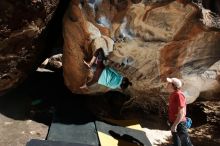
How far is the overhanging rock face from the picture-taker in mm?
7496

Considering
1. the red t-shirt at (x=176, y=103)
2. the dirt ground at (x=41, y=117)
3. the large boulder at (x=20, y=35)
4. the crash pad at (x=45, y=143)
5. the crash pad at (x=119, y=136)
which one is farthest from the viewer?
the crash pad at (x=119, y=136)

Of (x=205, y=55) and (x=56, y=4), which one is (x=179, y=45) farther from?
(x=56, y=4)

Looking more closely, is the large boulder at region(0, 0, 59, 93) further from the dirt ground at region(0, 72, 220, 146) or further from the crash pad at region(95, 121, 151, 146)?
the crash pad at region(95, 121, 151, 146)

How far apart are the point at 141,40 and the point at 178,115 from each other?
191 centimetres

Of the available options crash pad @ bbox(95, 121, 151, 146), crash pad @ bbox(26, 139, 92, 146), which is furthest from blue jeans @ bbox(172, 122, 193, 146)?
crash pad @ bbox(26, 139, 92, 146)

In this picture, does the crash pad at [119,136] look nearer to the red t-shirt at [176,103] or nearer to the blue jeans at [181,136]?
the blue jeans at [181,136]

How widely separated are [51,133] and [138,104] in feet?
8.65

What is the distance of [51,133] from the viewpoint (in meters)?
7.21

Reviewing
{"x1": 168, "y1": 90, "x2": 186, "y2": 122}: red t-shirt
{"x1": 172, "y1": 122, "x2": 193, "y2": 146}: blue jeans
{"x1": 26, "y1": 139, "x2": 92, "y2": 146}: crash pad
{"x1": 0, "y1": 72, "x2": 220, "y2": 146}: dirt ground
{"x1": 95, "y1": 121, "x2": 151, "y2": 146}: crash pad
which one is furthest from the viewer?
{"x1": 95, "y1": 121, "x2": 151, "y2": 146}: crash pad

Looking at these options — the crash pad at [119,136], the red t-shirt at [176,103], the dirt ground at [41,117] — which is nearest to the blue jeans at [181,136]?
the red t-shirt at [176,103]

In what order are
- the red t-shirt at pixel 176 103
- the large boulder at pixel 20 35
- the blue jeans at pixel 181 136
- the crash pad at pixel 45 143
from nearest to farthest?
the crash pad at pixel 45 143, the red t-shirt at pixel 176 103, the blue jeans at pixel 181 136, the large boulder at pixel 20 35

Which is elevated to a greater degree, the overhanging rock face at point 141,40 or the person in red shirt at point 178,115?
the overhanging rock face at point 141,40

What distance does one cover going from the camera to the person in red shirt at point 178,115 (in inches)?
258

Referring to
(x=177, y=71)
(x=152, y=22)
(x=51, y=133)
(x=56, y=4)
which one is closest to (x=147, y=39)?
(x=152, y=22)
